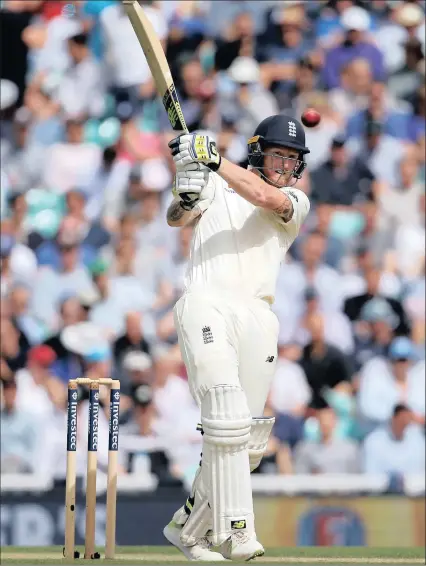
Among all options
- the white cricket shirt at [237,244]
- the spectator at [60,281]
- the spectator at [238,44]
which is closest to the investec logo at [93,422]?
the white cricket shirt at [237,244]

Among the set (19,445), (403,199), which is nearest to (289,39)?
(403,199)

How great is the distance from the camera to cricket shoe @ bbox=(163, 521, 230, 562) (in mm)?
5907

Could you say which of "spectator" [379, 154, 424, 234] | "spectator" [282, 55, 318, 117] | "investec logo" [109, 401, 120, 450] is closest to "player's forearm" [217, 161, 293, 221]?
"investec logo" [109, 401, 120, 450]

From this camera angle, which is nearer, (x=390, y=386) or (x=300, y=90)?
(x=390, y=386)

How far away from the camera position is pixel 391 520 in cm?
916

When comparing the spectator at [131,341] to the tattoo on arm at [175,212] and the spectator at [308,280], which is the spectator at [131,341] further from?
the tattoo on arm at [175,212]

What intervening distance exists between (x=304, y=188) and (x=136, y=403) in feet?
8.89

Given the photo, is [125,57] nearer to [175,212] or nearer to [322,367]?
[322,367]

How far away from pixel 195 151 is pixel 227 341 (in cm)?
88

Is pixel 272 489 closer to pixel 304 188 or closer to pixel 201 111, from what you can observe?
pixel 304 188

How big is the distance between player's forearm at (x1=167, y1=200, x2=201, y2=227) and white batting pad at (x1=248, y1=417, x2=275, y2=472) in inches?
39.9

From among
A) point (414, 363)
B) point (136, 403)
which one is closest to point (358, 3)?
point (414, 363)

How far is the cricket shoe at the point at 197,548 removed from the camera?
5.91m

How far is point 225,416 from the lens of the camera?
577 centimetres
